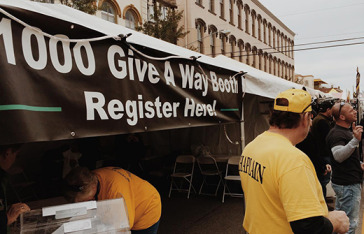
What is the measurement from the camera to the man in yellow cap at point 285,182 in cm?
141

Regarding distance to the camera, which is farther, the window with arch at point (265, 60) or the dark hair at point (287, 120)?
the window with arch at point (265, 60)

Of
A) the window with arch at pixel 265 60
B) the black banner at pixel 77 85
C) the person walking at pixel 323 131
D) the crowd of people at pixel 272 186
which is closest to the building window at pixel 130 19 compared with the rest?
the person walking at pixel 323 131

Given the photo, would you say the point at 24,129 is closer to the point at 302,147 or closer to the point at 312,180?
the point at 312,180

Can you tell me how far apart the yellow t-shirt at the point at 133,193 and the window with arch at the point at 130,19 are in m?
13.4

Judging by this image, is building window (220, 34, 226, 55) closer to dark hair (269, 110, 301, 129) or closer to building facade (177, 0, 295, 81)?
building facade (177, 0, 295, 81)

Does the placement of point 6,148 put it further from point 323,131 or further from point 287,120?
point 323,131

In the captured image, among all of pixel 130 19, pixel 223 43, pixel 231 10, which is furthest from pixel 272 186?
pixel 231 10

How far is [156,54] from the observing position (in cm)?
260

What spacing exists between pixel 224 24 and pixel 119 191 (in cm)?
2235

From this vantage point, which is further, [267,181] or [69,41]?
[69,41]

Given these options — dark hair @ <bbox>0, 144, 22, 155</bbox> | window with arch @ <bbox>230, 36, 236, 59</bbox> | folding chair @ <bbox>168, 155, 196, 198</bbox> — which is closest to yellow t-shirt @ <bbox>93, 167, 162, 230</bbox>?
dark hair @ <bbox>0, 144, 22, 155</bbox>

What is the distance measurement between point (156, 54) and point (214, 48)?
19.5 metres

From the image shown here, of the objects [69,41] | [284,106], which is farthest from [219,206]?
[69,41]

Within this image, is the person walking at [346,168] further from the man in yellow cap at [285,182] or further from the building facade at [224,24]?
the building facade at [224,24]
